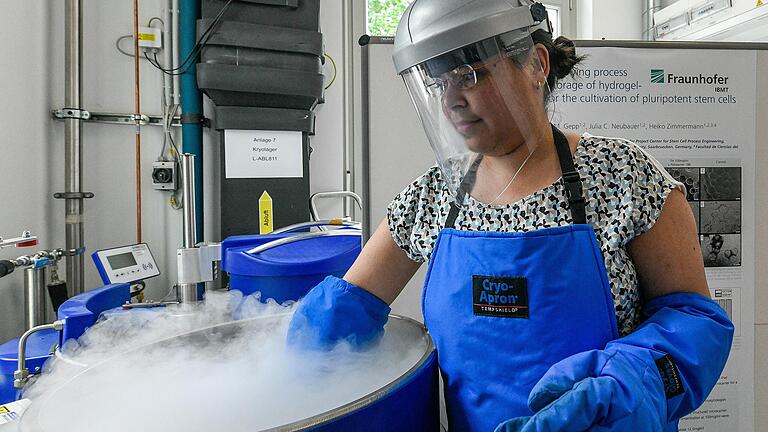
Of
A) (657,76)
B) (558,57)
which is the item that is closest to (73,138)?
(558,57)

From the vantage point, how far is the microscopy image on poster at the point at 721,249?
1649mm

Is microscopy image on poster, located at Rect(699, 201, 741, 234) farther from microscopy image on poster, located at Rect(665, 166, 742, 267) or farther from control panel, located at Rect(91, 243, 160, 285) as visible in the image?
control panel, located at Rect(91, 243, 160, 285)

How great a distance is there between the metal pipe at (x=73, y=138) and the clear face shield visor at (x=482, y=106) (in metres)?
1.76

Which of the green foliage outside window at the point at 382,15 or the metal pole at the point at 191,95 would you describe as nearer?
the metal pole at the point at 191,95

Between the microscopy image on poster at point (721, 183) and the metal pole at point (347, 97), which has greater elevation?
the metal pole at point (347, 97)

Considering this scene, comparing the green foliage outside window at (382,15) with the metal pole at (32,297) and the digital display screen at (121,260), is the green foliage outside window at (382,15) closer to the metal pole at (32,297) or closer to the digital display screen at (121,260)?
the digital display screen at (121,260)

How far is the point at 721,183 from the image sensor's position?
165 centimetres

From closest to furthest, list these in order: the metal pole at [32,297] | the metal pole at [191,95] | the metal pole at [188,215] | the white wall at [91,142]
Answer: the metal pole at [188,215] → the metal pole at [32,297] → the white wall at [91,142] → the metal pole at [191,95]

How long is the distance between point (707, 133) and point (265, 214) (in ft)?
5.69

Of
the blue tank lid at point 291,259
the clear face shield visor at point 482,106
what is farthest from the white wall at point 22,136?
the clear face shield visor at point 482,106

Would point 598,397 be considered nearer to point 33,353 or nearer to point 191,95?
point 33,353

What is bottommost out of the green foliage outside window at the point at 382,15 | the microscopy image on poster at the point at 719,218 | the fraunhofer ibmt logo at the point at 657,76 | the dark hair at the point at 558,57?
the microscopy image on poster at the point at 719,218

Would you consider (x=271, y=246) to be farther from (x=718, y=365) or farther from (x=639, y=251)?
(x=718, y=365)

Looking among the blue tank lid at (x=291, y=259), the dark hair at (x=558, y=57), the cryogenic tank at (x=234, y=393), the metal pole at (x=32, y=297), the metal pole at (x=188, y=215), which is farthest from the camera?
the metal pole at (x=32, y=297)
